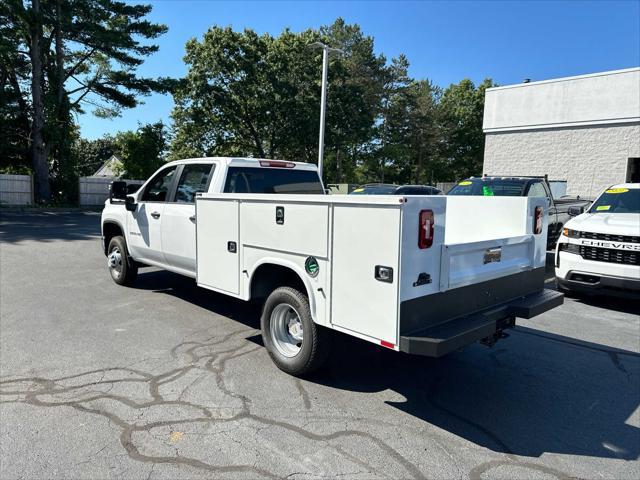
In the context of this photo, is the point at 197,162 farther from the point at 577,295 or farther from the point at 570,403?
the point at 577,295

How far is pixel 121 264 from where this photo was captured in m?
7.77

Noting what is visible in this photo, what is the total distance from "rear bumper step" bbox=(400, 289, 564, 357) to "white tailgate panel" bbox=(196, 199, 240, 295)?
87.0 inches

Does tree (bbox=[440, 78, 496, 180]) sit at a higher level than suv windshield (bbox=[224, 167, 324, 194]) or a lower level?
higher

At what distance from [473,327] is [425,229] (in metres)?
0.88

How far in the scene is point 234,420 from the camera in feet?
11.5

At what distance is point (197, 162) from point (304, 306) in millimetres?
3033

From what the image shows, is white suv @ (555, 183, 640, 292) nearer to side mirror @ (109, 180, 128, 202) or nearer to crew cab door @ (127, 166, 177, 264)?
crew cab door @ (127, 166, 177, 264)

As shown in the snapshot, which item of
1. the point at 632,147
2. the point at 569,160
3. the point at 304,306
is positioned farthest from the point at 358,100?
the point at 304,306

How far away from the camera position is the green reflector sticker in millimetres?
3840

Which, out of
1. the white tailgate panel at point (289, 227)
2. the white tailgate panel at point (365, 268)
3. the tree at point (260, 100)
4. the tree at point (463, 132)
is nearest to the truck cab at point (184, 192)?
the white tailgate panel at point (289, 227)

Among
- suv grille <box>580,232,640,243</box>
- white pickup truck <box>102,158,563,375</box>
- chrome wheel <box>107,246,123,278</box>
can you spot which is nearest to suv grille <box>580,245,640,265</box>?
suv grille <box>580,232,640,243</box>

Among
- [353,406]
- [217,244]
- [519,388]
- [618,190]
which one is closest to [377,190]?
[618,190]

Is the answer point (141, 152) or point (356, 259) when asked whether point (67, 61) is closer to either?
point (141, 152)

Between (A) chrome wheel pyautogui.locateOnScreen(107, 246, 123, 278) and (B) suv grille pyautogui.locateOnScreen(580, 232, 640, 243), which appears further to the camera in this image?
(A) chrome wheel pyautogui.locateOnScreen(107, 246, 123, 278)
